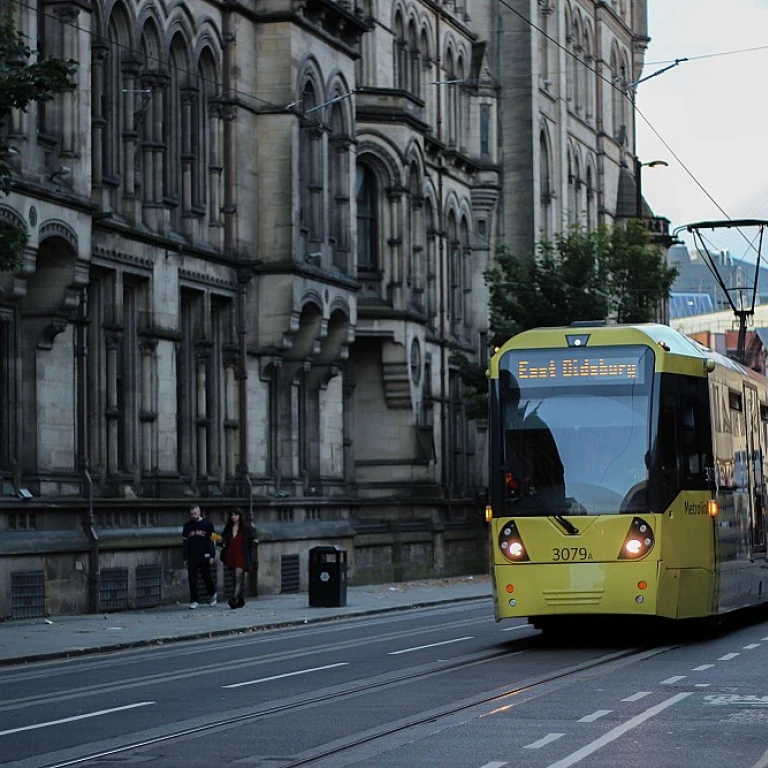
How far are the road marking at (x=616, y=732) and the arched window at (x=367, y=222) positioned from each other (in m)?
34.8

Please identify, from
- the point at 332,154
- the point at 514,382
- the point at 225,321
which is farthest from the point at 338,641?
the point at 332,154

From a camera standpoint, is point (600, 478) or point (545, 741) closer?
point (545, 741)

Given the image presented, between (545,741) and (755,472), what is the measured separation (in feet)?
48.7

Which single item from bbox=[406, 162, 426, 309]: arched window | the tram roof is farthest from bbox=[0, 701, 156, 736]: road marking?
bbox=[406, 162, 426, 309]: arched window

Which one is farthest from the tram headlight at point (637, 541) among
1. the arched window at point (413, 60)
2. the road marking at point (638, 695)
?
the arched window at point (413, 60)

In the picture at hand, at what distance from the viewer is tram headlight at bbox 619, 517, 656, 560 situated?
22094 mm

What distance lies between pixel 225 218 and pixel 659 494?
20.3 meters

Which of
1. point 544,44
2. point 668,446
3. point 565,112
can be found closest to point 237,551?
point 668,446

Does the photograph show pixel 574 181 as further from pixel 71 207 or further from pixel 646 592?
pixel 646 592

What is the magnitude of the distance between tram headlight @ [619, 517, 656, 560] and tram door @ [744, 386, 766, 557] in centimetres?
473

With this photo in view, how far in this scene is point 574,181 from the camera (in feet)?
237

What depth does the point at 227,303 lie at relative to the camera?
41.5m

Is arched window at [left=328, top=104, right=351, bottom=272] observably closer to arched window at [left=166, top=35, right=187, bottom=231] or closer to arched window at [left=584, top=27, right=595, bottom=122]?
arched window at [left=166, top=35, right=187, bottom=231]

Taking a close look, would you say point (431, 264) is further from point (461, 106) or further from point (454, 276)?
point (461, 106)
